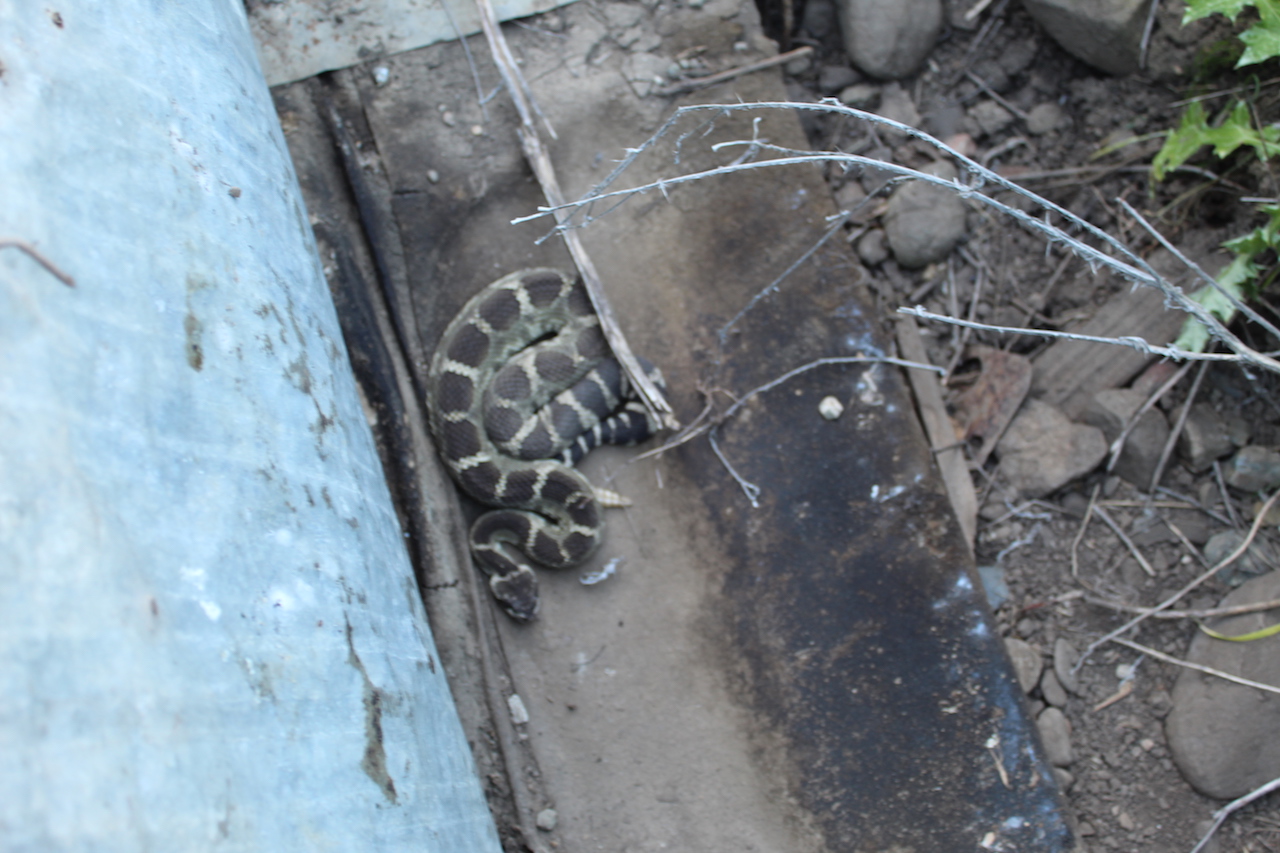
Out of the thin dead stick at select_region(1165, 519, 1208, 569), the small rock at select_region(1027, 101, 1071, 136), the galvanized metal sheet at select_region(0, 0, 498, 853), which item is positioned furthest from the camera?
the small rock at select_region(1027, 101, 1071, 136)

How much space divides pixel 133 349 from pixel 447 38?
8.96ft

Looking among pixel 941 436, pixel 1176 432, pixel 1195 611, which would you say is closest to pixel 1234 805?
pixel 1195 611

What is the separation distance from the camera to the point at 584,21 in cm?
395

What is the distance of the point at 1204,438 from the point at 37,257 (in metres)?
3.98

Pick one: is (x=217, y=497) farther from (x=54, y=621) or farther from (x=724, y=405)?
(x=724, y=405)

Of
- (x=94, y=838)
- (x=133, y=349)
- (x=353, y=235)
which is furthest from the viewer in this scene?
(x=353, y=235)

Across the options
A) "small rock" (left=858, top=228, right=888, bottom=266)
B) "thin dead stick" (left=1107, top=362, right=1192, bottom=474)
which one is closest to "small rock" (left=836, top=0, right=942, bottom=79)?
"small rock" (left=858, top=228, right=888, bottom=266)

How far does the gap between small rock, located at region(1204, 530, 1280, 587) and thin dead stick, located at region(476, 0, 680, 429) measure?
2255 millimetres

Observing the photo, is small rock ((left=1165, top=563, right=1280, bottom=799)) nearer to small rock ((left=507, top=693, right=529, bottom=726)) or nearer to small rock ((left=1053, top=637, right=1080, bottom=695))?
small rock ((left=1053, top=637, right=1080, bottom=695))

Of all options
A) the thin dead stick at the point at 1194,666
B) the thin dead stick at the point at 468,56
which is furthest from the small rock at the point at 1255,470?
the thin dead stick at the point at 468,56

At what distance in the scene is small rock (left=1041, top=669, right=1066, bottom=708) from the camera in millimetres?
3350

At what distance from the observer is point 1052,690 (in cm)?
336

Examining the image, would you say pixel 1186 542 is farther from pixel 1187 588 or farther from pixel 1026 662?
pixel 1026 662

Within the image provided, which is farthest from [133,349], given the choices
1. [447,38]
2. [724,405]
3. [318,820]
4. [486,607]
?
[447,38]
